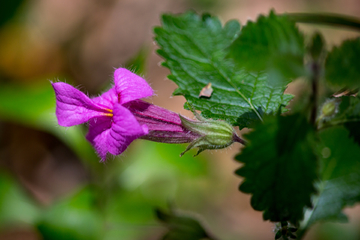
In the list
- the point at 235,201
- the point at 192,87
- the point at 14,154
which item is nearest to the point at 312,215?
the point at 192,87

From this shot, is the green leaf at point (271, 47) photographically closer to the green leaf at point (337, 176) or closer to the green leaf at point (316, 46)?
the green leaf at point (316, 46)

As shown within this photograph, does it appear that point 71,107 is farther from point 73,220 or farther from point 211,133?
point 73,220

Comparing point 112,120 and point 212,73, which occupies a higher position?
point 212,73

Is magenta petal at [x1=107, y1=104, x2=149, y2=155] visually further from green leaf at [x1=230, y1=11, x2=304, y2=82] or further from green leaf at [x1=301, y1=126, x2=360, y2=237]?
green leaf at [x1=301, y1=126, x2=360, y2=237]

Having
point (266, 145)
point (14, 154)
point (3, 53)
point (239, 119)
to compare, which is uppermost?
point (3, 53)

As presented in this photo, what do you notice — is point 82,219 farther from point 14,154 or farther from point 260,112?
point 14,154

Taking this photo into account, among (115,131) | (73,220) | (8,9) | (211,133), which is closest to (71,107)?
(115,131)

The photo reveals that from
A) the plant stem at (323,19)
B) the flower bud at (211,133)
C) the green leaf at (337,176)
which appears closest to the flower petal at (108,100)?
the flower bud at (211,133)

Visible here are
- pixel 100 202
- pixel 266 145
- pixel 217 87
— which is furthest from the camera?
pixel 100 202
